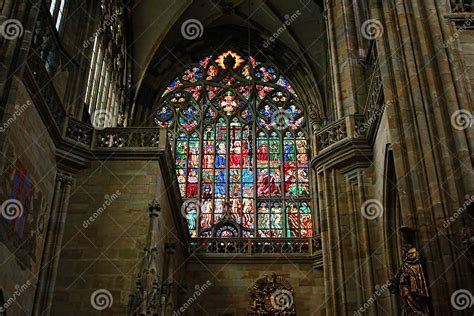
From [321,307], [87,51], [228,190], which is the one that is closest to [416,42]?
[87,51]

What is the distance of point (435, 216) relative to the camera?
27.3 ft

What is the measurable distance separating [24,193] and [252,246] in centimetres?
922

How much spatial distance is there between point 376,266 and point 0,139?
6.63 metres

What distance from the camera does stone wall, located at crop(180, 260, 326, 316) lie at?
17.4m

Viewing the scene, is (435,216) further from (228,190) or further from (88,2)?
(228,190)

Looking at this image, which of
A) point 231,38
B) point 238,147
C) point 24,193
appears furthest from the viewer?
point 231,38
